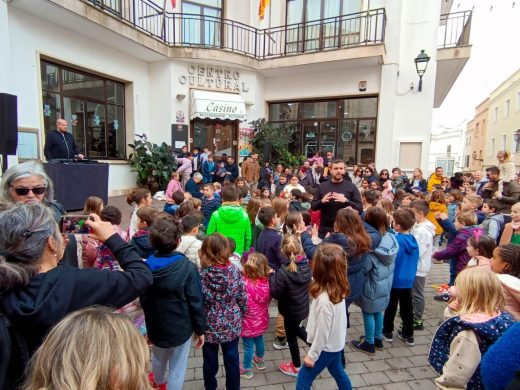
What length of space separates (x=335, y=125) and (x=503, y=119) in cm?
2697

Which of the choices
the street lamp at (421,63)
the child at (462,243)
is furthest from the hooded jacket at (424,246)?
the street lamp at (421,63)

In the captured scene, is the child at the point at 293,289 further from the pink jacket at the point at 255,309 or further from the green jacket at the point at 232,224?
the green jacket at the point at 232,224

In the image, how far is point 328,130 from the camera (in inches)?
520

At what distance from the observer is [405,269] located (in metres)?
3.38

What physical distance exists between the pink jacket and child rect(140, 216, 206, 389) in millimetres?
565

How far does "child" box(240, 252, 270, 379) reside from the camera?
9.34 ft

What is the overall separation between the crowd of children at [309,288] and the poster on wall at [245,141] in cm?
880

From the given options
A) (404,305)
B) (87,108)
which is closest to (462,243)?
(404,305)

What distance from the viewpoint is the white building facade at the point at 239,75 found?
894cm

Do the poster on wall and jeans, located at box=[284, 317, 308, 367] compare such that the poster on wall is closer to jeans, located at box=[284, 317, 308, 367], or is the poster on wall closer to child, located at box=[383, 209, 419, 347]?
child, located at box=[383, 209, 419, 347]

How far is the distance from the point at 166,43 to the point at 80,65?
3.05m

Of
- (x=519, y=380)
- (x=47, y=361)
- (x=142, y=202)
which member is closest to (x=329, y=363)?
(x=519, y=380)

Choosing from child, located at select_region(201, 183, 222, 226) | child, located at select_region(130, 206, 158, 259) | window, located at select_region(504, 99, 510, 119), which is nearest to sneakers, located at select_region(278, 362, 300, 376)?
→ child, located at select_region(130, 206, 158, 259)

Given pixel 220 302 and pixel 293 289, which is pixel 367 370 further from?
pixel 220 302
